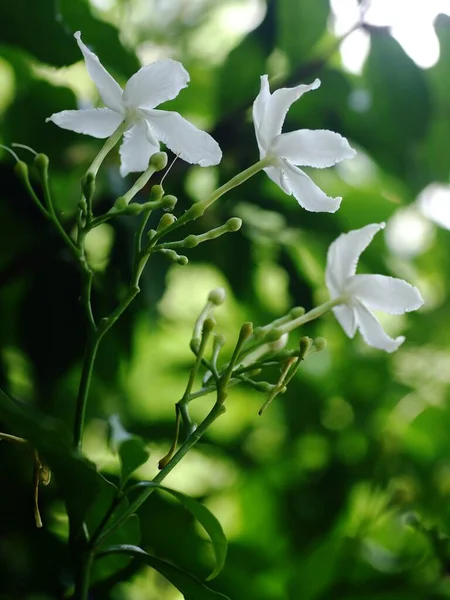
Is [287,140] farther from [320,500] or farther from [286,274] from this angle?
[320,500]

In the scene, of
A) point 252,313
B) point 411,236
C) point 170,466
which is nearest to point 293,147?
point 170,466

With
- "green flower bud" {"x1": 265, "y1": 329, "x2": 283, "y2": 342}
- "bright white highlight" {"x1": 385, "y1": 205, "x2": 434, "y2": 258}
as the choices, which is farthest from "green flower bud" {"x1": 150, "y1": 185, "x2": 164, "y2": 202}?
"bright white highlight" {"x1": 385, "y1": 205, "x2": 434, "y2": 258}

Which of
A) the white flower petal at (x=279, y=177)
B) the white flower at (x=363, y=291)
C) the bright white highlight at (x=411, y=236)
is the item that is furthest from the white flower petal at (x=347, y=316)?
the bright white highlight at (x=411, y=236)

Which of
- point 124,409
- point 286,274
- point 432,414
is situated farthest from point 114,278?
point 432,414

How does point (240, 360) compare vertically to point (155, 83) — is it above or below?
below

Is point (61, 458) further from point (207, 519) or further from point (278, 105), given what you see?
point (278, 105)

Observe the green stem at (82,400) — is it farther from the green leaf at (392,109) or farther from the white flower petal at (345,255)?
the green leaf at (392,109)
